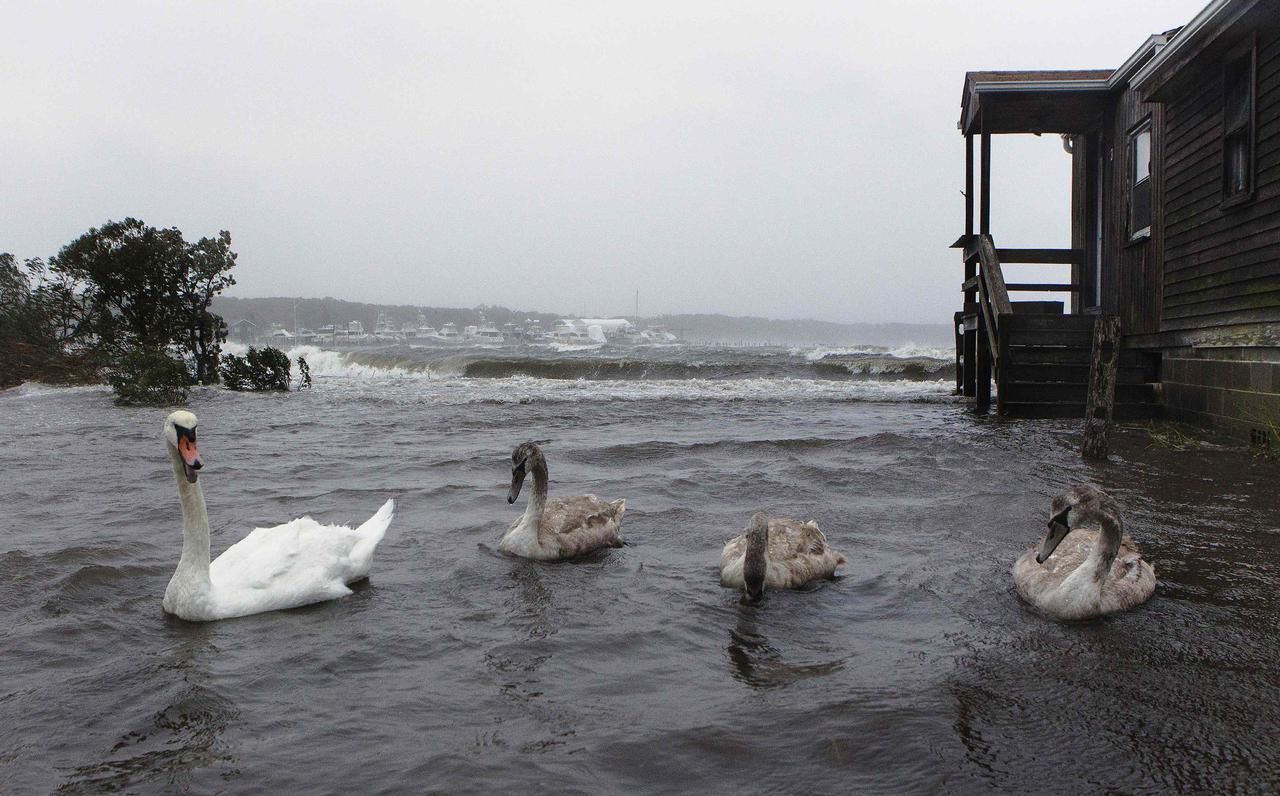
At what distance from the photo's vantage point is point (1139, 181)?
1652cm

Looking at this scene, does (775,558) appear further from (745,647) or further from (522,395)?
(522,395)

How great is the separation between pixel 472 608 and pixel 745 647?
1.82 m

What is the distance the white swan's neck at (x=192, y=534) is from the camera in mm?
5423

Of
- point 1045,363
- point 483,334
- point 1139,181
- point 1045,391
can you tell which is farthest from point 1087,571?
point 483,334

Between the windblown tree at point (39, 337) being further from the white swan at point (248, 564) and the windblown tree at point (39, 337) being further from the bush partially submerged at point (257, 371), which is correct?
the white swan at point (248, 564)

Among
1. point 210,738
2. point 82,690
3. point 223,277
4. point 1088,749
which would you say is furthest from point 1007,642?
point 223,277

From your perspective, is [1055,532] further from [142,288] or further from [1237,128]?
[142,288]

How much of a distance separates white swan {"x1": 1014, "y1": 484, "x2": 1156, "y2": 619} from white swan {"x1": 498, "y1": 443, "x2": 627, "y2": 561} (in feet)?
10.4

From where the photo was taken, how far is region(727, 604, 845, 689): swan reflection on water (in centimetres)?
454

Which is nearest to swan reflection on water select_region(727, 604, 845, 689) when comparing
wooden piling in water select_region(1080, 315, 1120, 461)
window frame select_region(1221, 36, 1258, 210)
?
wooden piling in water select_region(1080, 315, 1120, 461)

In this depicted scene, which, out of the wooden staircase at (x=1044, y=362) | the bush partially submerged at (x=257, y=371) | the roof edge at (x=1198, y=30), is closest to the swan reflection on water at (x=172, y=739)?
the roof edge at (x=1198, y=30)

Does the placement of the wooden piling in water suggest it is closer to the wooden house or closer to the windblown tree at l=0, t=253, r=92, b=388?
the wooden house

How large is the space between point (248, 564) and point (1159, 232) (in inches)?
572

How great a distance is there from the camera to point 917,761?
3693 mm
